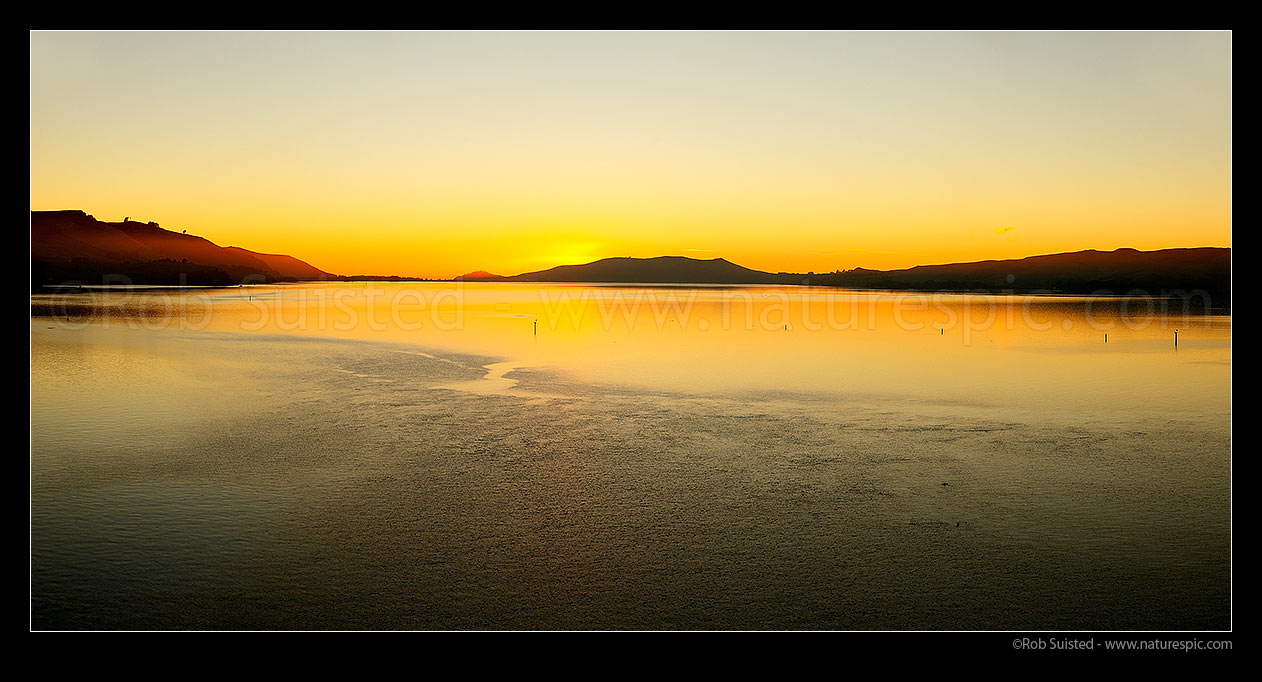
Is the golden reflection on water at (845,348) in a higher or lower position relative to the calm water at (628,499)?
higher

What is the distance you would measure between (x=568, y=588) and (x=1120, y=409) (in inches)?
574

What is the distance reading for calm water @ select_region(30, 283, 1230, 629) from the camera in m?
7.23

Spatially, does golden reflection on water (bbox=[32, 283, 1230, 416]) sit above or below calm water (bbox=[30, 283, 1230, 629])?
above

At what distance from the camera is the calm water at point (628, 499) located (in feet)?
23.7

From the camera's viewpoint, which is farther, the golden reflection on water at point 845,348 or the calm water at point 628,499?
the golden reflection on water at point 845,348

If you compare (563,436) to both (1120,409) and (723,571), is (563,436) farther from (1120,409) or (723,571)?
(1120,409)

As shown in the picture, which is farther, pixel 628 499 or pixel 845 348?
pixel 845 348

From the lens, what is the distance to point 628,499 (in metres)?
10.1

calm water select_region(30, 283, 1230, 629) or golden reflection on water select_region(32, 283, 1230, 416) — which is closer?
calm water select_region(30, 283, 1230, 629)

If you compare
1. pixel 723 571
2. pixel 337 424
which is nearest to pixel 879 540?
pixel 723 571

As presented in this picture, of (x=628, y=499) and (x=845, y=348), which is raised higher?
(x=845, y=348)

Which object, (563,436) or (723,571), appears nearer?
(723,571)

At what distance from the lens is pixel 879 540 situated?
8750mm
